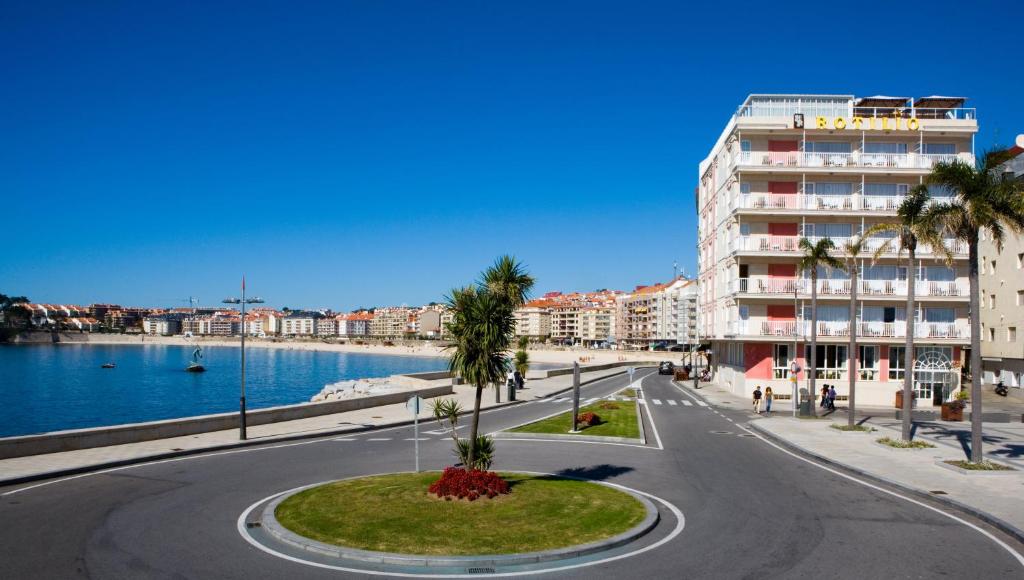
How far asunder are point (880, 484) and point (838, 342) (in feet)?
107

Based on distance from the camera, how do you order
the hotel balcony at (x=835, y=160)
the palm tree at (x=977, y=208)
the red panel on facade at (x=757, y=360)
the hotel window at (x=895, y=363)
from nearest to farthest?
the palm tree at (x=977, y=208) → the hotel balcony at (x=835, y=160) → the hotel window at (x=895, y=363) → the red panel on facade at (x=757, y=360)

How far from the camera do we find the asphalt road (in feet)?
38.8

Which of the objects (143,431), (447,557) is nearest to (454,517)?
(447,557)

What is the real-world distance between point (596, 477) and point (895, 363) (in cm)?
3907

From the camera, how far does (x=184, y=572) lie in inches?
447

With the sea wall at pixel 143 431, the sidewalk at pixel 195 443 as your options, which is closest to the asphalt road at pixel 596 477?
the sidewalk at pixel 195 443

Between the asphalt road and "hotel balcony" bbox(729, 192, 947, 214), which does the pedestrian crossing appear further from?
the asphalt road

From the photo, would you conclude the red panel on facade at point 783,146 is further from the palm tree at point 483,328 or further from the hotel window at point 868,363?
the palm tree at point 483,328

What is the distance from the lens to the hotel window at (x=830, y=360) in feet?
165

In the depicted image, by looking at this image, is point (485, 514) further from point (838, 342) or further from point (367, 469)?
point (838, 342)

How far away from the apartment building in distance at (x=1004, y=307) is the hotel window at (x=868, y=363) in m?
12.0

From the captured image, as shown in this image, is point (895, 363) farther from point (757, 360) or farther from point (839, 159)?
point (839, 159)

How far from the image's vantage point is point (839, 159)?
5075 cm

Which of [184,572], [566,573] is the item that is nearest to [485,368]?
[566,573]
